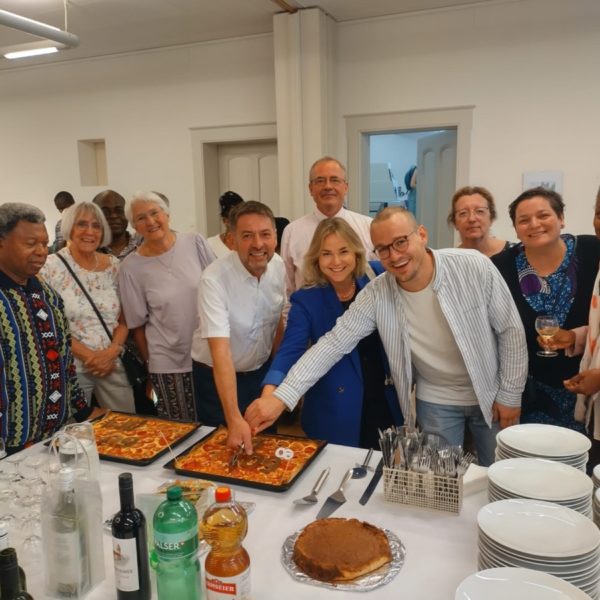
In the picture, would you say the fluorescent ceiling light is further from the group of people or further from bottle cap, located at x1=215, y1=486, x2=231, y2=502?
bottle cap, located at x1=215, y1=486, x2=231, y2=502

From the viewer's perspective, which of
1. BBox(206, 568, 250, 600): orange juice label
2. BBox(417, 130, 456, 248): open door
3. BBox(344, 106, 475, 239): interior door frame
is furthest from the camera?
BBox(417, 130, 456, 248): open door

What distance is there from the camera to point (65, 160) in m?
5.77

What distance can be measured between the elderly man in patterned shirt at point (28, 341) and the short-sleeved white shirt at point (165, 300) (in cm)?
57

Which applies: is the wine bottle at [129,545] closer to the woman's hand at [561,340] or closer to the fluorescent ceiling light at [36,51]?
the woman's hand at [561,340]

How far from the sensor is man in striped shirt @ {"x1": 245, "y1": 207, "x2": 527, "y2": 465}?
1.81 metres

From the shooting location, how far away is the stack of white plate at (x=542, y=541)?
955mm

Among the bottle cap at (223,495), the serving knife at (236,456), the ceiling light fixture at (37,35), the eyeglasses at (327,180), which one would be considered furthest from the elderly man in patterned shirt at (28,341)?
the eyeglasses at (327,180)

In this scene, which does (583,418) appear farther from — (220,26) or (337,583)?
(220,26)

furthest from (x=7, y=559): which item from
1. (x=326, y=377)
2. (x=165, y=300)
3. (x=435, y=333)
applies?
(x=165, y=300)

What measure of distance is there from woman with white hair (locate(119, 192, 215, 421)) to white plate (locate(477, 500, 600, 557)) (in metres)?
1.81

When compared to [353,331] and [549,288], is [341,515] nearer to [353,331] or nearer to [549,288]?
[353,331]

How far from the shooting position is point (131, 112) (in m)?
5.34

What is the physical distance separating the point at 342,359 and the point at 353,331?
0.49 ft

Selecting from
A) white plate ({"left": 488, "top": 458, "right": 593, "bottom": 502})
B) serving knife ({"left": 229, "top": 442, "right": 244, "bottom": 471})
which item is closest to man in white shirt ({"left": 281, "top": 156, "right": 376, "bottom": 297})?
serving knife ({"left": 229, "top": 442, "right": 244, "bottom": 471})
